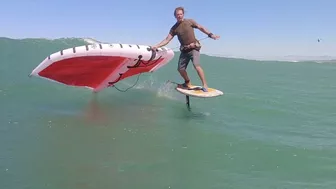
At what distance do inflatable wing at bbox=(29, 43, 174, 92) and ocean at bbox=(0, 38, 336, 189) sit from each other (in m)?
0.47

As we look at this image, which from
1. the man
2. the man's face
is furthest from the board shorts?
the man's face

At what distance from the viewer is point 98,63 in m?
8.27

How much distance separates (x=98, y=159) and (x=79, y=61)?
3.88 meters

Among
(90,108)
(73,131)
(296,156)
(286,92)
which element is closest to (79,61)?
(90,108)

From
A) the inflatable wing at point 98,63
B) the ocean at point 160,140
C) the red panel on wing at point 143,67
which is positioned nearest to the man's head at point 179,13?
the inflatable wing at point 98,63

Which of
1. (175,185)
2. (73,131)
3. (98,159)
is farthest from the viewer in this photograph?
(73,131)

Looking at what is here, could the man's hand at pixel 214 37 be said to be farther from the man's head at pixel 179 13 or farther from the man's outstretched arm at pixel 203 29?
the man's head at pixel 179 13

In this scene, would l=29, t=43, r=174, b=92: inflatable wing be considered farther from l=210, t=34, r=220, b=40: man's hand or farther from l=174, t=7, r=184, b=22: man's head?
l=210, t=34, r=220, b=40: man's hand

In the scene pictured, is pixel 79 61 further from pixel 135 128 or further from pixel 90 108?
pixel 135 128

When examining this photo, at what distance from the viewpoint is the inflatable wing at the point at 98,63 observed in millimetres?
7812

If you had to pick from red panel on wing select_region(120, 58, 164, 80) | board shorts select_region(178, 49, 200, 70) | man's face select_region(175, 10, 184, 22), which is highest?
man's face select_region(175, 10, 184, 22)

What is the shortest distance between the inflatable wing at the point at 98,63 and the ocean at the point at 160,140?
475 mm

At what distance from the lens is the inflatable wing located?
781 centimetres

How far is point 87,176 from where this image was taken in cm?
401
